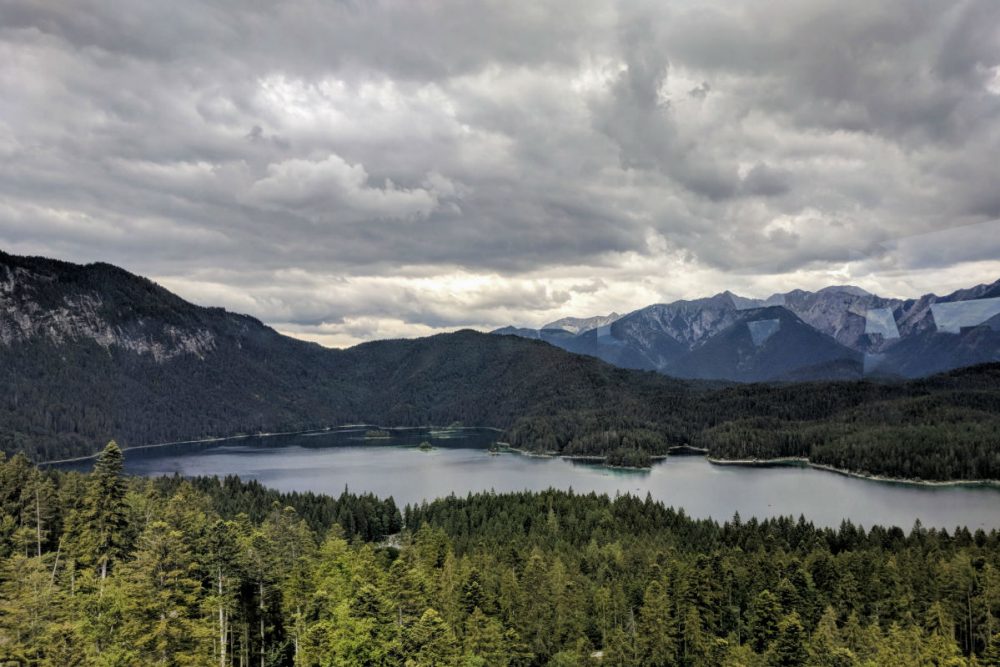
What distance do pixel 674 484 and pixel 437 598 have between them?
10894 cm

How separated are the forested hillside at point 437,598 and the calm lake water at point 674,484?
42.7m

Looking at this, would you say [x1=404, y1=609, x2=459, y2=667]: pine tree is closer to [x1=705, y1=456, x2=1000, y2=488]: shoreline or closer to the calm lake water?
the calm lake water

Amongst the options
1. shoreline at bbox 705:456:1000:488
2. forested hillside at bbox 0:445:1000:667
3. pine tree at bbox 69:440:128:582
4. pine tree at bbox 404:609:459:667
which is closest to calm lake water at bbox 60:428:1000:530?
shoreline at bbox 705:456:1000:488

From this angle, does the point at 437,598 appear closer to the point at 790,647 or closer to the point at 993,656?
the point at 790,647

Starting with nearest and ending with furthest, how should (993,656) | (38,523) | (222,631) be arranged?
1. (222,631)
2. (993,656)
3. (38,523)

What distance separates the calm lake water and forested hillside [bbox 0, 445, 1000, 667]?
1683 inches

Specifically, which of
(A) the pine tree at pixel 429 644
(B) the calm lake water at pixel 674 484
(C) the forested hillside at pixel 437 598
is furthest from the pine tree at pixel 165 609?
(B) the calm lake water at pixel 674 484

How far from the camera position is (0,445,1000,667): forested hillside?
29.0m

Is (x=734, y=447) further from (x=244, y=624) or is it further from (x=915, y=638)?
(x=244, y=624)

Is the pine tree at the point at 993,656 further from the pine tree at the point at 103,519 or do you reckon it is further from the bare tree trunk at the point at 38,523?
the bare tree trunk at the point at 38,523

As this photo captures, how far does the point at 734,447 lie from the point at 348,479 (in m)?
112

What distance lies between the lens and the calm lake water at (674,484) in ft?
347

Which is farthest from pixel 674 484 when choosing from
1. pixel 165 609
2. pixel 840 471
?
pixel 165 609

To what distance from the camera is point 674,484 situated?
14050 centimetres
